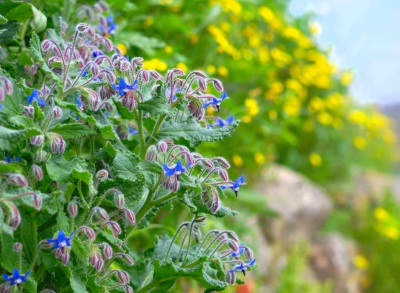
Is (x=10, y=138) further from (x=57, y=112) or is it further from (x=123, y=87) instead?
(x=123, y=87)

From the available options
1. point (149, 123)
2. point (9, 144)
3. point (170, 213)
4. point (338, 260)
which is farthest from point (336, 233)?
point (9, 144)

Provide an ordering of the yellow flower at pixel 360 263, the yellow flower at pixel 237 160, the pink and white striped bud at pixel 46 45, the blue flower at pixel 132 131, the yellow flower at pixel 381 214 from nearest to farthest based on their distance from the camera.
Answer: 1. the pink and white striped bud at pixel 46 45
2. the blue flower at pixel 132 131
3. the yellow flower at pixel 237 160
4. the yellow flower at pixel 360 263
5. the yellow flower at pixel 381 214

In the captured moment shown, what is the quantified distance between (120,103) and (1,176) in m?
0.39

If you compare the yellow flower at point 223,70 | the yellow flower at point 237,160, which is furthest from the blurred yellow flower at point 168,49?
the yellow flower at point 237,160

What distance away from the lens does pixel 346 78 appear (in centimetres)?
789

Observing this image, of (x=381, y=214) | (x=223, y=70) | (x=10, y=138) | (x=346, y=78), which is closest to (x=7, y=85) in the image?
(x=10, y=138)

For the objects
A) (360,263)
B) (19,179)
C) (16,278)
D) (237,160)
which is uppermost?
(360,263)

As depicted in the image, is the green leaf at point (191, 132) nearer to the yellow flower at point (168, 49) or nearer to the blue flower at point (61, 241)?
the blue flower at point (61, 241)

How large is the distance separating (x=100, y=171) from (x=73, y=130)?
109 millimetres

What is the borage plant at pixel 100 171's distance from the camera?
Result: 1.38m

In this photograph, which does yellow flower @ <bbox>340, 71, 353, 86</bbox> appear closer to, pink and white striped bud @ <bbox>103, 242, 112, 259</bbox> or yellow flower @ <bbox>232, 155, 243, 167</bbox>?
yellow flower @ <bbox>232, 155, 243, 167</bbox>

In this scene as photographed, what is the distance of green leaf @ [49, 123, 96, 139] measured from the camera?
4.61 ft

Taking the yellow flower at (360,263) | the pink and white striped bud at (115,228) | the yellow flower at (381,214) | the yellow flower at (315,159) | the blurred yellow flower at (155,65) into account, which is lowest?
the pink and white striped bud at (115,228)

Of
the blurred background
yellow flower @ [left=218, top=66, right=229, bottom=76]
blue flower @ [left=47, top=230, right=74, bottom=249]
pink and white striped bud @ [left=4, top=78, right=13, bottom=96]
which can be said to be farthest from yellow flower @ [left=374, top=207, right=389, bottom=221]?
pink and white striped bud @ [left=4, top=78, right=13, bottom=96]
